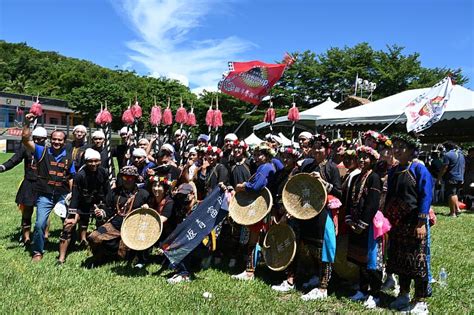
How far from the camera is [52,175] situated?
6.18 meters

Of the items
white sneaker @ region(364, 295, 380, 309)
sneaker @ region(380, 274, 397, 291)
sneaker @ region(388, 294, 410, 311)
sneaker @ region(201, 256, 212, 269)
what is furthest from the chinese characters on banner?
sneaker @ region(388, 294, 410, 311)

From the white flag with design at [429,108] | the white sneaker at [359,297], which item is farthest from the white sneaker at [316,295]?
the white flag with design at [429,108]

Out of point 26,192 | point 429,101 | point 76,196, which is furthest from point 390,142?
point 26,192

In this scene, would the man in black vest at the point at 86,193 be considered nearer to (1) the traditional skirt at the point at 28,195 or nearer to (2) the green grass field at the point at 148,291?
(2) the green grass field at the point at 148,291

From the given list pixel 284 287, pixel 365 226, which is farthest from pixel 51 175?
pixel 365 226

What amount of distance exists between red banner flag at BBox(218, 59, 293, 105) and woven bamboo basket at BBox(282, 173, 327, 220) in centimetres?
481

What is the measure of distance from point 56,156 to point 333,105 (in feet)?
64.9

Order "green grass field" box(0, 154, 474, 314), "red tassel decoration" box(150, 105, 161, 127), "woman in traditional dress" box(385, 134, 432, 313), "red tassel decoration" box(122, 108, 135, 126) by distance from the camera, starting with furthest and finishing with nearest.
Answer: "red tassel decoration" box(122, 108, 135, 126), "red tassel decoration" box(150, 105, 161, 127), "green grass field" box(0, 154, 474, 314), "woman in traditional dress" box(385, 134, 432, 313)

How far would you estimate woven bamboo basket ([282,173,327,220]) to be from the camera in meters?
4.61

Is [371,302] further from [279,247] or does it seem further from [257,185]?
[257,185]

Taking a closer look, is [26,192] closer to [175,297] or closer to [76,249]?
[76,249]

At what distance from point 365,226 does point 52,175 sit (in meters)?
4.61

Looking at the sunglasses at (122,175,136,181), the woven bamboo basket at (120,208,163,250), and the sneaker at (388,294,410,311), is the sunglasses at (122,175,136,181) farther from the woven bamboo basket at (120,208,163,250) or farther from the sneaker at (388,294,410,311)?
the sneaker at (388,294,410,311)

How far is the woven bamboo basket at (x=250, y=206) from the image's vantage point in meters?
5.12
